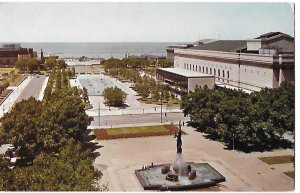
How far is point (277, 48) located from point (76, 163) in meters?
18.3

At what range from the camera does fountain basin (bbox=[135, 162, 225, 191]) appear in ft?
43.4

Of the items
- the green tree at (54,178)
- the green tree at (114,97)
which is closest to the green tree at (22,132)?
the green tree at (54,178)

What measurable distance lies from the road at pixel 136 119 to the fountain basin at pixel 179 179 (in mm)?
7872

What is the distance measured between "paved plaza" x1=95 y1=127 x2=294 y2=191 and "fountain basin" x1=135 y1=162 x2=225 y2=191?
9.4 inches

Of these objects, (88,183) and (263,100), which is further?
(263,100)

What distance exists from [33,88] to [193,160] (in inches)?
567

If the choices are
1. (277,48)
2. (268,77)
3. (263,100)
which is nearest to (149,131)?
(263,100)

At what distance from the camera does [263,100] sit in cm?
1834

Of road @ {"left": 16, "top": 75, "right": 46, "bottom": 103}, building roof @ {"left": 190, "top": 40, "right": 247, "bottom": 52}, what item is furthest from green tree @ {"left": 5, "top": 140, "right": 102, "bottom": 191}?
building roof @ {"left": 190, "top": 40, "right": 247, "bottom": 52}

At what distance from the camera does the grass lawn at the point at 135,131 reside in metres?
19.8

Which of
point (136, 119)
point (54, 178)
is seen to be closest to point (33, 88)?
point (136, 119)

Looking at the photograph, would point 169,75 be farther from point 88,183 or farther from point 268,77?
point 88,183

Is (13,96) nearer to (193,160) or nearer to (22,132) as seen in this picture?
(22,132)

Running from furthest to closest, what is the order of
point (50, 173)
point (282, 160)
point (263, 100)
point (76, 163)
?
point (263, 100) < point (282, 160) < point (76, 163) < point (50, 173)
